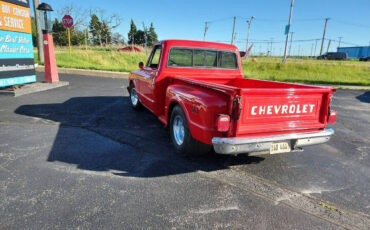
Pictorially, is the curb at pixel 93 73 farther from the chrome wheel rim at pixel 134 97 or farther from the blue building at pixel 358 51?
the blue building at pixel 358 51

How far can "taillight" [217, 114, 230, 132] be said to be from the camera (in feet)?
9.17

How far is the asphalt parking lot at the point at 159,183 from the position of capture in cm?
238

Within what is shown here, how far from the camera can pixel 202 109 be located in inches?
120

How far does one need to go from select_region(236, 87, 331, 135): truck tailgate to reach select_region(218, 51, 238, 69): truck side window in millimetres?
2307

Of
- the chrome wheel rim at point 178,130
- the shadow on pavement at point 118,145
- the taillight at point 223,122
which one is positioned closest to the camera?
the taillight at point 223,122

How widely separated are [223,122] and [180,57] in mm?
2554

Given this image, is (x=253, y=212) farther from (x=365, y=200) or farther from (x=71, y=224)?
(x=71, y=224)

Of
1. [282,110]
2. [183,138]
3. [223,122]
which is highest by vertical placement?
[282,110]

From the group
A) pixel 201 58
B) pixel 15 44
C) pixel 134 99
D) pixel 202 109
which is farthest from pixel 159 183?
pixel 15 44

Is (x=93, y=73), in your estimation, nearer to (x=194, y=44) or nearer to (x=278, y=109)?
(x=194, y=44)

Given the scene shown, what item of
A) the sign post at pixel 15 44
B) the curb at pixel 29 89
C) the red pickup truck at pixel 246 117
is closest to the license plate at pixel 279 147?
the red pickup truck at pixel 246 117

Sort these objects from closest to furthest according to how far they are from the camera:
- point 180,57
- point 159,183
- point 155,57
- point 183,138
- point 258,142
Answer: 1. point 258,142
2. point 159,183
3. point 183,138
4. point 180,57
5. point 155,57

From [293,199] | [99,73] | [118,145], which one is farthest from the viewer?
[99,73]

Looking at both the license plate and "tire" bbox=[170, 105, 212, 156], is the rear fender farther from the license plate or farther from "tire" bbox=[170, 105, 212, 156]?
the license plate
